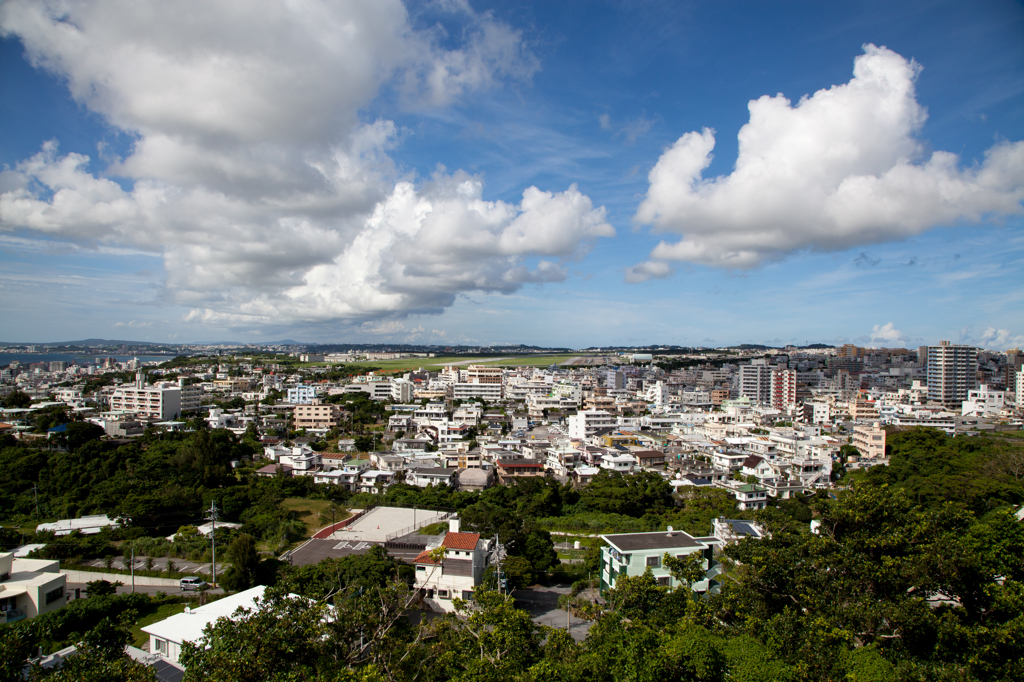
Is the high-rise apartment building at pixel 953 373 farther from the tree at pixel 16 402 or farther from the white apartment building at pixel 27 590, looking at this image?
the tree at pixel 16 402

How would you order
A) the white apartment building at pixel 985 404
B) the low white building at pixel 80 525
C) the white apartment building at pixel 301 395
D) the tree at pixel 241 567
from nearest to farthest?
1. the tree at pixel 241 567
2. the low white building at pixel 80 525
3. the white apartment building at pixel 985 404
4. the white apartment building at pixel 301 395

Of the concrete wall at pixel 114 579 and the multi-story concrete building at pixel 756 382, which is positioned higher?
the multi-story concrete building at pixel 756 382

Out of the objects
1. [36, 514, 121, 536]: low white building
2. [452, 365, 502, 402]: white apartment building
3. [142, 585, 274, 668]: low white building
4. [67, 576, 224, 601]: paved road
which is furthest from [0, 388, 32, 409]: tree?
[142, 585, 274, 668]: low white building

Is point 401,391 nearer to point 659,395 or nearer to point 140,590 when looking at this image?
point 659,395

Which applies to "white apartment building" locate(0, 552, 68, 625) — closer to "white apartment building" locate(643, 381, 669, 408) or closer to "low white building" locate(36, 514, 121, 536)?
"low white building" locate(36, 514, 121, 536)

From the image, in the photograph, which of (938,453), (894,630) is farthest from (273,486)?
(938,453)

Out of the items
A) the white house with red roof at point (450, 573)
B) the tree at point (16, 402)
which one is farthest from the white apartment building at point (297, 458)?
the tree at point (16, 402)

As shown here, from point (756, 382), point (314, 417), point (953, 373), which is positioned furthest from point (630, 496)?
point (953, 373)
